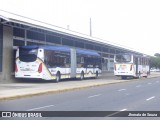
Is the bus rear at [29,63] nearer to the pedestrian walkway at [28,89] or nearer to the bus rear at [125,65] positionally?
the pedestrian walkway at [28,89]

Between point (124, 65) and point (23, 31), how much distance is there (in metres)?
16.2

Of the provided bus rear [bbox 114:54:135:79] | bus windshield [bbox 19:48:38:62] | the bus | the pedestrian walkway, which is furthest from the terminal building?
bus rear [bbox 114:54:135:79]

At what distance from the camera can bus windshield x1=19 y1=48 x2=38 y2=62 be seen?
32.2 metres

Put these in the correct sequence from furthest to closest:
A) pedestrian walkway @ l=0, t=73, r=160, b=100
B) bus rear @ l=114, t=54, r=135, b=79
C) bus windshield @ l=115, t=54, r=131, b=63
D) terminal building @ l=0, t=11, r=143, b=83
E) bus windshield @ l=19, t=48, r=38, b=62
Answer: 1. bus windshield @ l=115, t=54, r=131, b=63
2. bus rear @ l=114, t=54, r=135, b=79
3. bus windshield @ l=19, t=48, r=38, b=62
4. terminal building @ l=0, t=11, r=143, b=83
5. pedestrian walkway @ l=0, t=73, r=160, b=100

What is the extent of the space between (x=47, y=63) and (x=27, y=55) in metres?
1.83

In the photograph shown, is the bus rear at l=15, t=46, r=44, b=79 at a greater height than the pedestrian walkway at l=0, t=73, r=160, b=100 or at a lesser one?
greater

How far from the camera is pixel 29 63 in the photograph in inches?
1267

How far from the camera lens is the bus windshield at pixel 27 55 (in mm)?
32156

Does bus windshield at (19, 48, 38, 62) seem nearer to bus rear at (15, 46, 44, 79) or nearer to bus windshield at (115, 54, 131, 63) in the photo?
bus rear at (15, 46, 44, 79)

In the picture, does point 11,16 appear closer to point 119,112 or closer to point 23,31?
point 23,31

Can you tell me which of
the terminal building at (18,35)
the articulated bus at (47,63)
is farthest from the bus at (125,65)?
the articulated bus at (47,63)

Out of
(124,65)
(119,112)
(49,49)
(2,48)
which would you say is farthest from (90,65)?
(119,112)

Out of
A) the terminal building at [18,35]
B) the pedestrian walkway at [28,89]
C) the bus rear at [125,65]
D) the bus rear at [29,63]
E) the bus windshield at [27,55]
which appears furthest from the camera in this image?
the bus rear at [125,65]

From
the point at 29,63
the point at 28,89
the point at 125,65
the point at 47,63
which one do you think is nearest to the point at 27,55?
the point at 29,63
